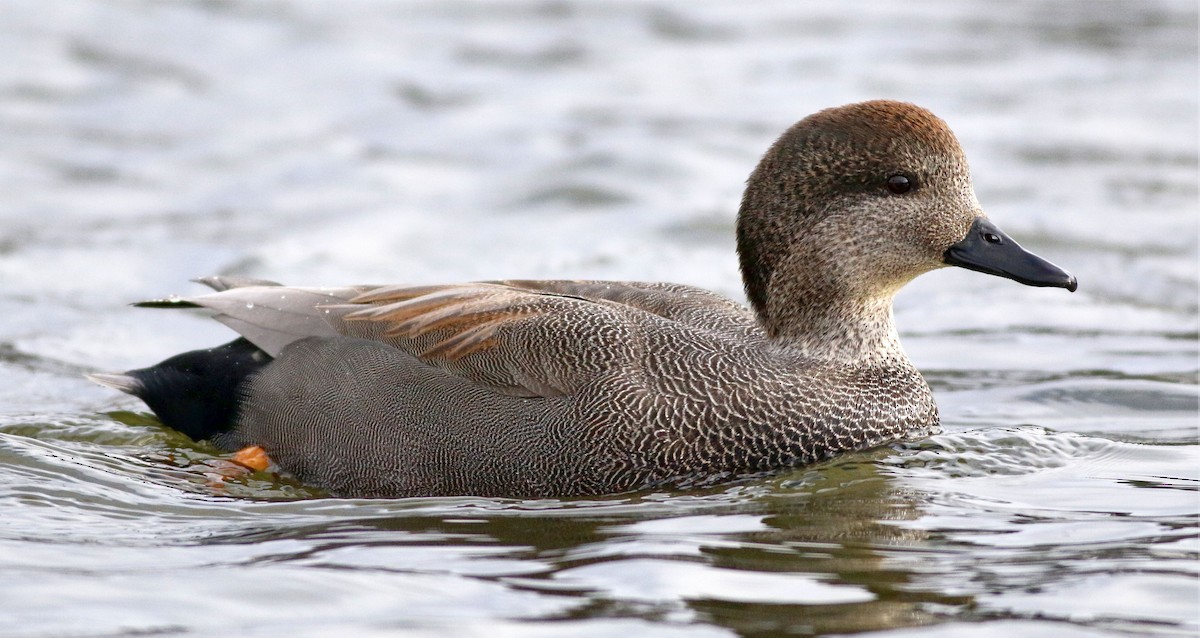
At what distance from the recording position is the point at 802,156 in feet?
21.8

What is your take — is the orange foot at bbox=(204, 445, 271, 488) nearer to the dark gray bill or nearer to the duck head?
the duck head

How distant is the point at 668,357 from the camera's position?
21.1 feet

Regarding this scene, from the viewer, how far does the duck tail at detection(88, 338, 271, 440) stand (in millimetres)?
7191

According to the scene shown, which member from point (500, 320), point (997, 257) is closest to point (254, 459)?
point (500, 320)

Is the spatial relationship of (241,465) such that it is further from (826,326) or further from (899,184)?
(899,184)

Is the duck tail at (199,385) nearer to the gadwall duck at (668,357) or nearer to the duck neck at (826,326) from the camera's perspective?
the gadwall duck at (668,357)

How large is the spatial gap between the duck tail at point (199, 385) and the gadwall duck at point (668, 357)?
16cm

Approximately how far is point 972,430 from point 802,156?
1.51 meters

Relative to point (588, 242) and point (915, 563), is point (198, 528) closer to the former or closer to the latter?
point (915, 563)

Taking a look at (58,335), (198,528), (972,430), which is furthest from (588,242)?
(198,528)

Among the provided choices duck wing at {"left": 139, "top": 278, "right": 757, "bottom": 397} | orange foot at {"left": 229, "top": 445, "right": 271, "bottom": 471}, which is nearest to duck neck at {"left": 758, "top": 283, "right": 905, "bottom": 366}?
duck wing at {"left": 139, "top": 278, "right": 757, "bottom": 397}

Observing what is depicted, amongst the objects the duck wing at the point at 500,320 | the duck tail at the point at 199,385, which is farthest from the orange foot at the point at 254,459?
the duck wing at the point at 500,320

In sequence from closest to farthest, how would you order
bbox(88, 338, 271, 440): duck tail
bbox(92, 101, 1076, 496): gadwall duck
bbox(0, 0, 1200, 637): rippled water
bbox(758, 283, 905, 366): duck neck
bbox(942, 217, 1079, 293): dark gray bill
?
bbox(0, 0, 1200, 637): rippled water < bbox(92, 101, 1076, 496): gadwall duck < bbox(942, 217, 1079, 293): dark gray bill < bbox(758, 283, 905, 366): duck neck < bbox(88, 338, 271, 440): duck tail

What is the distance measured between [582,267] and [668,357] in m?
4.87
